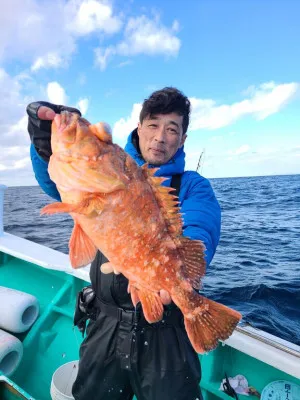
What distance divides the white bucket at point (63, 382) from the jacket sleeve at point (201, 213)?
256 centimetres

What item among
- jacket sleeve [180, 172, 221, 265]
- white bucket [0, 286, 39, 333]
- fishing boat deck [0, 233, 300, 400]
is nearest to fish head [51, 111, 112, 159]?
jacket sleeve [180, 172, 221, 265]

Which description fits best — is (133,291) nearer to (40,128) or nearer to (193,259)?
(193,259)

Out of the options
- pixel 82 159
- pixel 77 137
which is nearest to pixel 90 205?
pixel 82 159

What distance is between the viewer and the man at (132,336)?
2.91 meters

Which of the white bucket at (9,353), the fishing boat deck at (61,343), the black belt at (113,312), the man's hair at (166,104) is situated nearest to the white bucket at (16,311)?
the fishing boat deck at (61,343)

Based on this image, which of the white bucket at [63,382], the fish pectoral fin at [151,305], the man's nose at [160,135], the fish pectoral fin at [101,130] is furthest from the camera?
the white bucket at [63,382]

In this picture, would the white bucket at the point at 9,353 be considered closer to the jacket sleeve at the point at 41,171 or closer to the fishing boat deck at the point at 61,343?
the fishing boat deck at the point at 61,343

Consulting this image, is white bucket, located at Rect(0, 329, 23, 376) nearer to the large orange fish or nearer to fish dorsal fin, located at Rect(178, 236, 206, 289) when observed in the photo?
the large orange fish

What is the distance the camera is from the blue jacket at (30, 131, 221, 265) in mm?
2959

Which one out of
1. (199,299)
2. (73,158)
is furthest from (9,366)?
(73,158)

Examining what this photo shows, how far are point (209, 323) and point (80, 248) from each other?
3.71 feet

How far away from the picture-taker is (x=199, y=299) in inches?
97.3

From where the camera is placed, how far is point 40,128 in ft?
9.10

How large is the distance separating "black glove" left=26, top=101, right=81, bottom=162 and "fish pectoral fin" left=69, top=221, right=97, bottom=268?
93 cm
